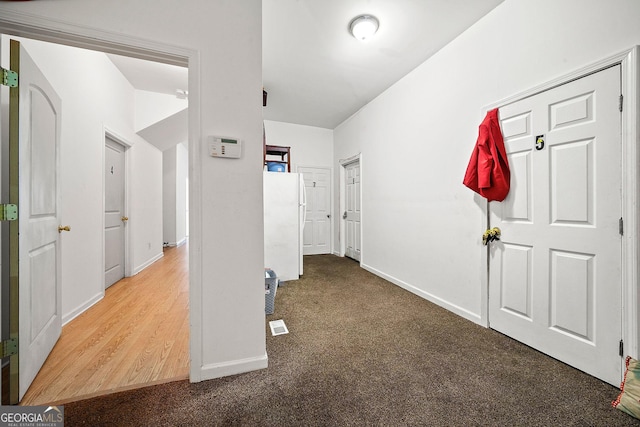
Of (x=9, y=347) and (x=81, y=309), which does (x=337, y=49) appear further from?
(x=81, y=309)

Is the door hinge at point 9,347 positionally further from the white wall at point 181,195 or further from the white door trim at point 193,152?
the white wall at point 181,195

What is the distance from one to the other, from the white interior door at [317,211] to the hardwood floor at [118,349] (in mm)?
2840

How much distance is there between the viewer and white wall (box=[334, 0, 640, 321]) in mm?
1653

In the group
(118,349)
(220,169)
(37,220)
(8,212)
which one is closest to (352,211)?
(220,169)

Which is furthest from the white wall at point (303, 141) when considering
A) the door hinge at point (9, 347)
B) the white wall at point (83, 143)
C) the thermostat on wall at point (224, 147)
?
the door hinge at point (9, 347)

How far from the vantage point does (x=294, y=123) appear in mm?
5215

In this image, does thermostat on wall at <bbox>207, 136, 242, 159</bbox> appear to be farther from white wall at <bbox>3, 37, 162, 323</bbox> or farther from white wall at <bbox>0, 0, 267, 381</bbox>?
white wall at <bbox>3, 37, 162, 323</bbox>

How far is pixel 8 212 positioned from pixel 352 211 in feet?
14.3

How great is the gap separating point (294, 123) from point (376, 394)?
486 cm

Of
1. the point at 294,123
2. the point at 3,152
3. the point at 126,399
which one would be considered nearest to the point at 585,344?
the point at 126,399

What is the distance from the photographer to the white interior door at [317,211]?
17.8 feet

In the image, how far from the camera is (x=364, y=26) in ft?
7.47

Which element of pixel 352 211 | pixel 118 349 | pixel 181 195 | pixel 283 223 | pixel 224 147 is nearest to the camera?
pixel 224 147

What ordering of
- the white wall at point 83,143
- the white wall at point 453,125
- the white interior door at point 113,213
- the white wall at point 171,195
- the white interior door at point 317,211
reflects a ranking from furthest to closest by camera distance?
the white wall at point 171,195, the white interior door at point 317,211, the white interior door at point 113,213, the white wall at point 83,143, the white wall at point 453,125
